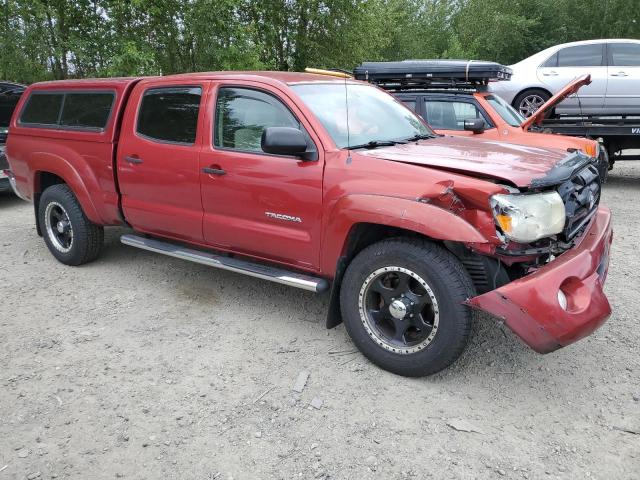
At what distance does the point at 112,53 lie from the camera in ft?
38.1

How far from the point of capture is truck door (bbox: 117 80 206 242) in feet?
13.5

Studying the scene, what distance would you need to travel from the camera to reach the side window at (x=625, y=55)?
385 inches

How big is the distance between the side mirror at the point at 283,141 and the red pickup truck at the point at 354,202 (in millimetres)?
13

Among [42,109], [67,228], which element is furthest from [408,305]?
[42,109]

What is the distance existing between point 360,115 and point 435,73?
4063mm

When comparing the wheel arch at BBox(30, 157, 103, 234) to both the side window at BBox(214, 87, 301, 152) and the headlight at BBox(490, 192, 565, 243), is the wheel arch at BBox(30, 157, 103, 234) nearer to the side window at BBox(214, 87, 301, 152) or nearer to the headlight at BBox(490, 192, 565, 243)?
the side window at BBox(214, 87, 301, 152)

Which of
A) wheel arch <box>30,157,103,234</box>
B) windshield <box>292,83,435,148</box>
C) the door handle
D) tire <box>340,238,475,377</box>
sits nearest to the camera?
tire <box>340,238,475,377</box>

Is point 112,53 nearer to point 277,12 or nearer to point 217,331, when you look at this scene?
point 277,12

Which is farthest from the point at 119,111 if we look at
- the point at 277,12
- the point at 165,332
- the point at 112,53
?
the point at 277,12

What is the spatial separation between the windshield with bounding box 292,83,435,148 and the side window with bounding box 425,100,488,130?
2997mm

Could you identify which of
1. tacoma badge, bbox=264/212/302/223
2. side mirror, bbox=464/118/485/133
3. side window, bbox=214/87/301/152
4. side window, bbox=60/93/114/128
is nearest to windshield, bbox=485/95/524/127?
side mirror, bbox=464/118/485/133

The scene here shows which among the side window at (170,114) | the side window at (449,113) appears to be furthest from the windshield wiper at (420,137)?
the side window at (449,113)

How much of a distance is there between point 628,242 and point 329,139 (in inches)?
157

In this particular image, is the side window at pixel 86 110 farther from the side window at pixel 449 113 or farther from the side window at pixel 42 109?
the side window at pixel 449 113
